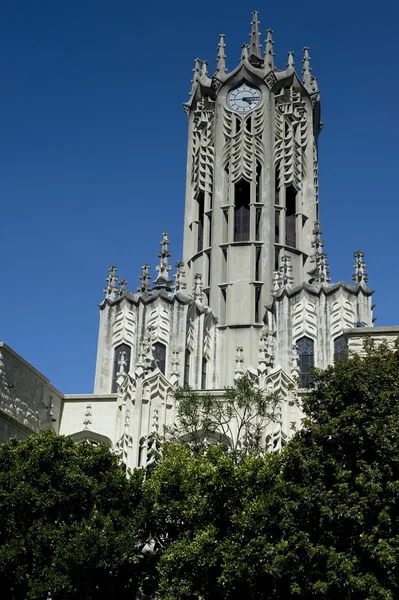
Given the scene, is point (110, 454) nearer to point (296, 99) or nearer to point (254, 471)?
point (254, 471)

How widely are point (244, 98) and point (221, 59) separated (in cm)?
400

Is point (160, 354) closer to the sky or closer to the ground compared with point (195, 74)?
closer to the ground

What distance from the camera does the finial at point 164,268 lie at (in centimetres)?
4772

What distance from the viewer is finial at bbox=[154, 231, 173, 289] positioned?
47.7 meters

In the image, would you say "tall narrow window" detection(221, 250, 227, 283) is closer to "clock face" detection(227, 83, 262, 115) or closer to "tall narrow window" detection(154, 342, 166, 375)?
"tall narrow window" detection(154, 342, 166, 375)

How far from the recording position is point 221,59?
55375 mm

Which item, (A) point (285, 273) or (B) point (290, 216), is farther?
(B) point (290, 216)

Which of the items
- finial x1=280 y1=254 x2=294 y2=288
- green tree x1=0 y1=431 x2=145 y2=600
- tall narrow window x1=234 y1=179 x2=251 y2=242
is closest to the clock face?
tall narrow window x1=234 y1=179 x2=251 y2=242

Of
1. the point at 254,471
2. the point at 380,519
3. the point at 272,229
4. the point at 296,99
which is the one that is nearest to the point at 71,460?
the point at 254,471

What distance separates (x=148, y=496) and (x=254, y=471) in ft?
10.5

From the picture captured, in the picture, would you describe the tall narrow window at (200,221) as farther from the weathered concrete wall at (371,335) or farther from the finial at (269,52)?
the weathered concrete wall at (371,335)

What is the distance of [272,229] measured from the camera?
4972 cm

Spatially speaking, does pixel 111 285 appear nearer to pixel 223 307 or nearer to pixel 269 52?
pixel 223 307

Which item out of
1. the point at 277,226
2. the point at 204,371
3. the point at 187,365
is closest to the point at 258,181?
the point at 277,226
